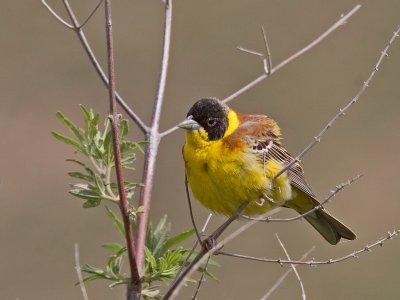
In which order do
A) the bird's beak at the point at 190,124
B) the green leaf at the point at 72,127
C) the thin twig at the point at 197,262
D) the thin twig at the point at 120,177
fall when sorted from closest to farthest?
the thin twig at the point at 197,262
the thin twig at the point at 120,177
the green leaf at the point at 72,127
the bird's beak at the point at 190,124

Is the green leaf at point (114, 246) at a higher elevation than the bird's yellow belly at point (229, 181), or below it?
below

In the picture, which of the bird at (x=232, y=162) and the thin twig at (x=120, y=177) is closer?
the thin twig at (x=120, y=177)

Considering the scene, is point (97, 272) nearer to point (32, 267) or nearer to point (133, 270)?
point (133, 270)

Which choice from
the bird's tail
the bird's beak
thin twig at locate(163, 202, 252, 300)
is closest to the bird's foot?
thin twig at locate(163, 202, 252, 300)

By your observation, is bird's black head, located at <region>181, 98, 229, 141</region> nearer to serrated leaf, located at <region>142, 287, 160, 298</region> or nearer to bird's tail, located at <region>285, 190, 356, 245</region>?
bird's tail, located at <region>285, 190, 356, 245</region>

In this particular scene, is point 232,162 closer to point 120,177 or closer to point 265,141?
point 265,141

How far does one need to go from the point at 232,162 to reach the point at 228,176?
3.0 inches

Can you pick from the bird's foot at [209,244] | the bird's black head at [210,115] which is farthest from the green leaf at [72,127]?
the bird's black head at [210,115]

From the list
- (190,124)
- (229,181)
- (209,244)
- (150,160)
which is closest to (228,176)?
(229,181)

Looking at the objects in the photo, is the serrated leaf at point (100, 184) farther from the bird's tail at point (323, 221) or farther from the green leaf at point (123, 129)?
the bird's tail at point (323, 221)

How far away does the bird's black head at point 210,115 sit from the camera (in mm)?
4410

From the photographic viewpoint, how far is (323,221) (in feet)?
16.1

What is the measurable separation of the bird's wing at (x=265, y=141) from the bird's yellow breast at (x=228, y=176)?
0.15 feet

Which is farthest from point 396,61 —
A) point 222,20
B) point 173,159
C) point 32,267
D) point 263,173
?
point 263,173
